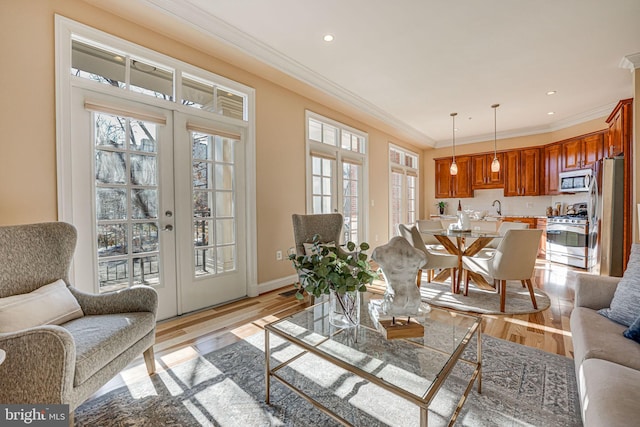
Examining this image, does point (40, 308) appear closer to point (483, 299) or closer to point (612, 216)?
point (483, 299)

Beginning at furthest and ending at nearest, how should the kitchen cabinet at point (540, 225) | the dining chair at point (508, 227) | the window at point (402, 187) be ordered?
the window at point (402, 187), the kitchen cabinet at point (540, 225), the dining chair at point (508, 227)

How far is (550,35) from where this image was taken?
2.73 metres

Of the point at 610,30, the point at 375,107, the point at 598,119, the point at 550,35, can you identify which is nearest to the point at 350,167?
the point at 375,107

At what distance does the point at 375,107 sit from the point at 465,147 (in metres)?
3.51

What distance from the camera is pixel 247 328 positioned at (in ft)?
8.18

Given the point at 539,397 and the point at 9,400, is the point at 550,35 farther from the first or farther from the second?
the point at 9,400

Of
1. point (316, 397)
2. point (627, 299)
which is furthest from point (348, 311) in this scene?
point (627, 299)

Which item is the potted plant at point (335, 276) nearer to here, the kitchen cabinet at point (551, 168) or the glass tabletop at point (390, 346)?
the glass tabletop at point (390, 346)

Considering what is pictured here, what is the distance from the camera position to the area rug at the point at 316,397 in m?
1.43

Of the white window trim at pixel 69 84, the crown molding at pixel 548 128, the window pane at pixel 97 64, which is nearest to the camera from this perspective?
the white window trim at pixel 69 84

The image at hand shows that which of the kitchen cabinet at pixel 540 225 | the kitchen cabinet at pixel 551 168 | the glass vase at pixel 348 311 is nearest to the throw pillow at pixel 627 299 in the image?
the glass vase at pixel 348 311

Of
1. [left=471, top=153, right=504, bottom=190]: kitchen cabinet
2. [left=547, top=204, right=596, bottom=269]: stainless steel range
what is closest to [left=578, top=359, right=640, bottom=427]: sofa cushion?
[left=547, top=204, right=596, bottom=269]: stainless steel range

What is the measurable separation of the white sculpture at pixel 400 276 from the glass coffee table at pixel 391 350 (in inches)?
6.1

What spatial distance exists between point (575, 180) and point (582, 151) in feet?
1.73
